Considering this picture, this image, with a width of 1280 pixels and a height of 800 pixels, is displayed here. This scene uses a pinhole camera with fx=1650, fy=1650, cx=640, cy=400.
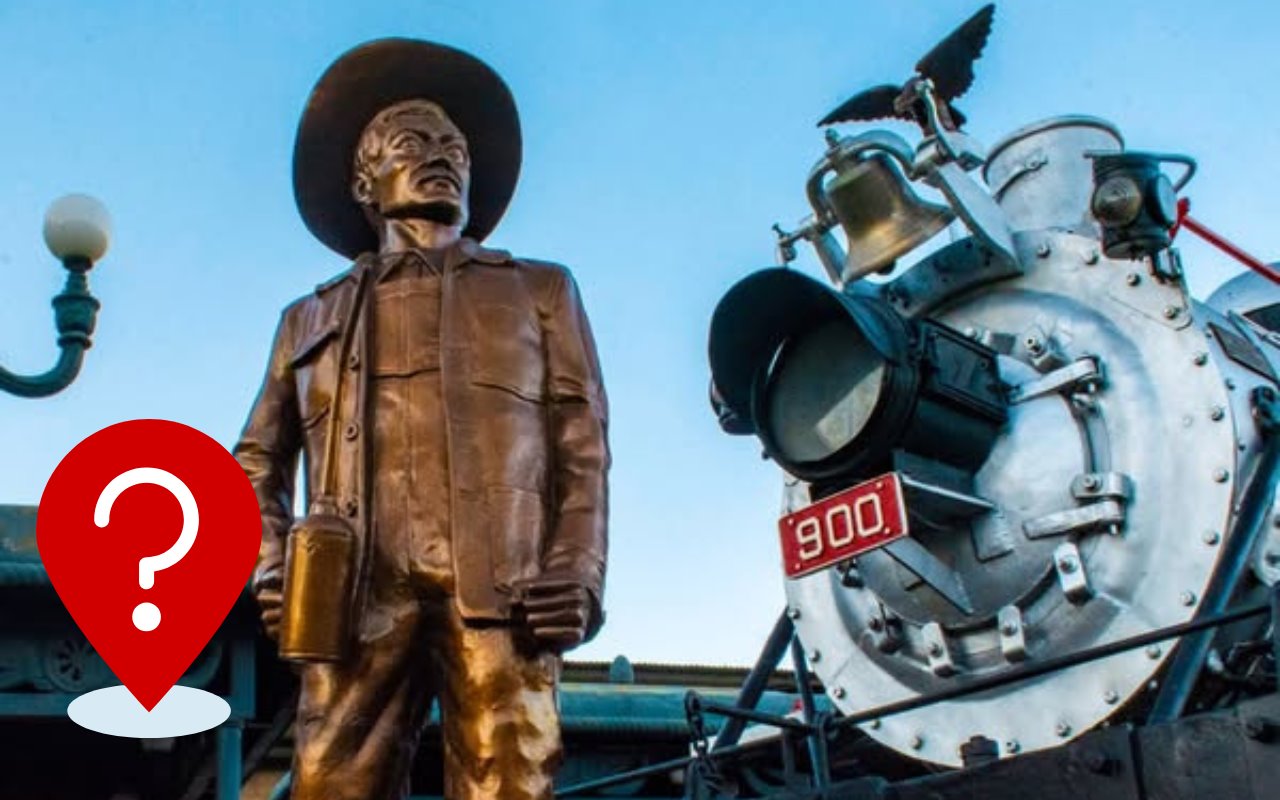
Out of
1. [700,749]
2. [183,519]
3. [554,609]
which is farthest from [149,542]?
[554,609]

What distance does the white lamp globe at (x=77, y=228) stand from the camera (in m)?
6.54

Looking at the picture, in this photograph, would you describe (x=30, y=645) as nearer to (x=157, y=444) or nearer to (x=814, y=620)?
(x=157, y=444)

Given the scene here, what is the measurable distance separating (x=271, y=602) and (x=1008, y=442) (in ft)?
9.24

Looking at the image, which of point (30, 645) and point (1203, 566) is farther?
point (30, 645)

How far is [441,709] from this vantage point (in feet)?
11.2

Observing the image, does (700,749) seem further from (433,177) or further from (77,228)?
(77,228)

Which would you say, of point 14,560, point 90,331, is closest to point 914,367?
point 90,331

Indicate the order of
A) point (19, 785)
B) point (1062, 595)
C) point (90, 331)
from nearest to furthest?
point (1062, 595) → point (90, 331) → point (19, 785)

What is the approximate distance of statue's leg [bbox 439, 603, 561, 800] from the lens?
321 centimetres

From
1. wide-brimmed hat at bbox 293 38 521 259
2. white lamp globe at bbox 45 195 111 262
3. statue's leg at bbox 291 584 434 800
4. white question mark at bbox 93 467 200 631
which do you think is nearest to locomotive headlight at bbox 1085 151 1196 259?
wide-brimmed hat at bbox 293 38 521 259

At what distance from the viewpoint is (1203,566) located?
484cm

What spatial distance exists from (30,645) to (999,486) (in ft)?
16.6

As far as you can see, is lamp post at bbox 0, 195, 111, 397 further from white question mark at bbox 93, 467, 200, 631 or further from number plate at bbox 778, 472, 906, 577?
number plate at bbox 778, 472, 906, 577

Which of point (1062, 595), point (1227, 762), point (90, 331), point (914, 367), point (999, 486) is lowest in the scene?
point (1227, 762)
